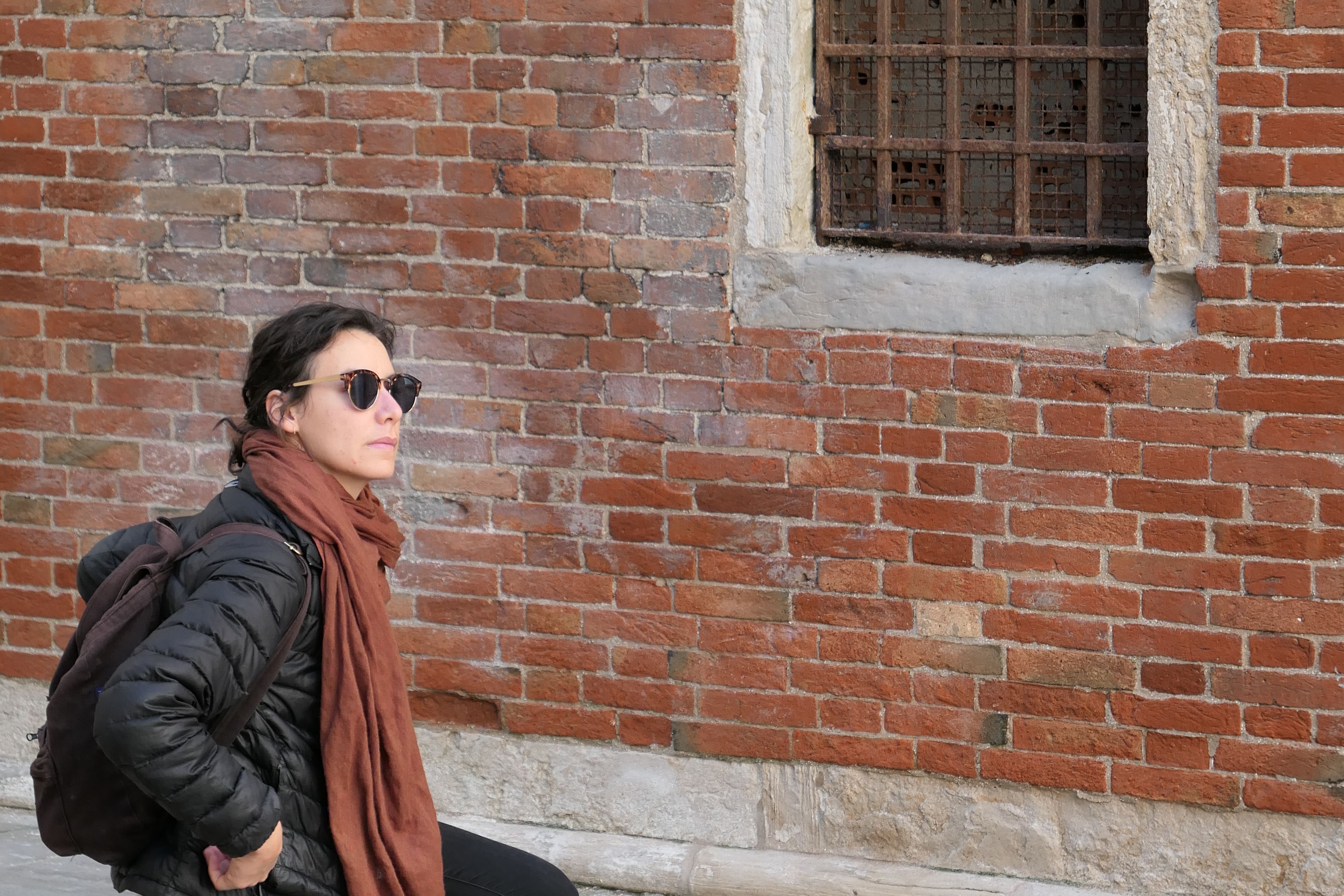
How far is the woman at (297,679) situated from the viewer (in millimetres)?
2199

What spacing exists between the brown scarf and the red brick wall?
1474 millimetres

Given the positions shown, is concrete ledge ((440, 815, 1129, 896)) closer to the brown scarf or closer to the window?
the brown scarf

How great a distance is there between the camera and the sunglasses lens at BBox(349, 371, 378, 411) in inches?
103

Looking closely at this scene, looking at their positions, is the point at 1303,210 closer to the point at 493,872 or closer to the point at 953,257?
the point at 953,257

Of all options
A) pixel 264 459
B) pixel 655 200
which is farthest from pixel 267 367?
pixel 655 200

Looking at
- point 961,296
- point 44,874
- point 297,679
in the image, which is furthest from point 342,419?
point 44,874

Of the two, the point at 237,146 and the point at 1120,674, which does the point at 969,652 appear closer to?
the point at 1120,674

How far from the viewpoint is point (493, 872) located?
2.82m

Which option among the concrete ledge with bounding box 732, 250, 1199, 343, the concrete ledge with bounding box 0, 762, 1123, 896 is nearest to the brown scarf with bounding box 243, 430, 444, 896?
the concrete ledge with bounding box 0, 762, 1123, 896

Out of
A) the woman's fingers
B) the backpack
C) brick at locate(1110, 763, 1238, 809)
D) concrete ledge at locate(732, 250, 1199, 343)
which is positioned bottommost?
brick at locate(1110, 763, 1238, 809)

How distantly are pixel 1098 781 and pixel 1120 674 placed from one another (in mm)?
290

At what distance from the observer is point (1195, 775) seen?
12.2 ft

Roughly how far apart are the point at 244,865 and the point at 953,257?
2473 millimetres

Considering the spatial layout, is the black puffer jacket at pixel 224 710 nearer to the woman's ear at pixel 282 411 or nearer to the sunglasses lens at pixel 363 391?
the woman's ear at pixel 282 411
